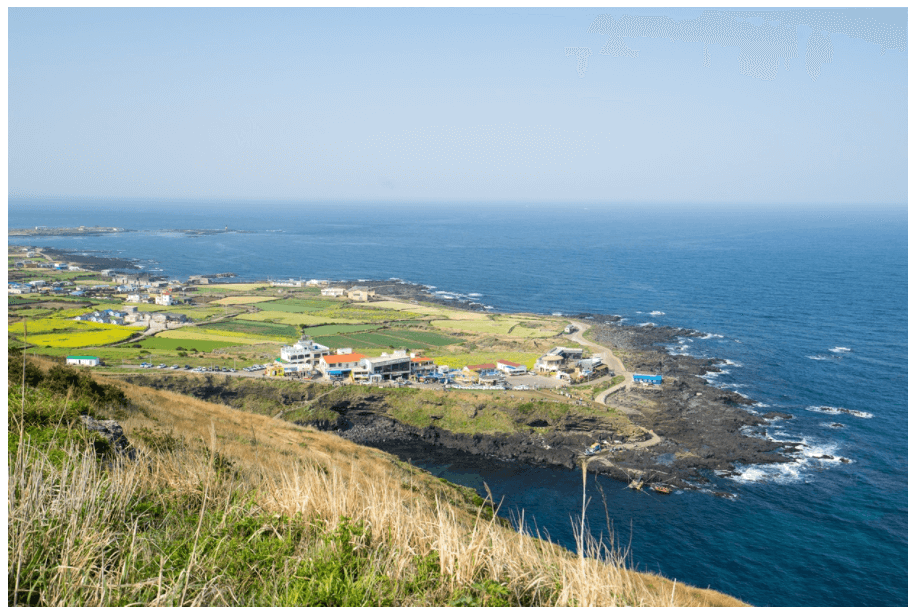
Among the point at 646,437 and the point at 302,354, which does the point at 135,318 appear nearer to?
the point at 302,354

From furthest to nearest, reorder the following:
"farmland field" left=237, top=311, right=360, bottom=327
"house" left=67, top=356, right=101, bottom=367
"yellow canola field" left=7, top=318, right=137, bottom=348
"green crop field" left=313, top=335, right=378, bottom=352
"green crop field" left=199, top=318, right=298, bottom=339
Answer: "farmland field" left=237, top=311, right=360, bottom=327 < "green crop field" left=199, top=318, right=298, bottom=339 < "green crop field" left=313, top=335, right=378, bottom=352 < "yellow canola field" left=7, top=318, right=137, bottom=348 < "house" left=67, top=356, right=101, bottom=367

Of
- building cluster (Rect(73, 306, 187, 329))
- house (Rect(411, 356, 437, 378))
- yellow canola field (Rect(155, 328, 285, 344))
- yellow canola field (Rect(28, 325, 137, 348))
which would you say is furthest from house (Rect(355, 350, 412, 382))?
building cluster (Rect(73, 306, 187, 329))

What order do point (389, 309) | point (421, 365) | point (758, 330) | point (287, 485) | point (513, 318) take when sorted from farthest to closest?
point (389, 309)
point (513, 318)
point (758, 330)
point (421, 365)
point (287, 485)

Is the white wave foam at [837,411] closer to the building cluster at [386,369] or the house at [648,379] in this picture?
the house at [648,379]

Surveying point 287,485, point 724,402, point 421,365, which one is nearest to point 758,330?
point 724,402

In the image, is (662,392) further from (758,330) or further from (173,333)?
(173,333)

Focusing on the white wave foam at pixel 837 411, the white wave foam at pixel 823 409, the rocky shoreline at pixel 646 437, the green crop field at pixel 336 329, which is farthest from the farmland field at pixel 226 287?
the white wave foam at pixel 837 411

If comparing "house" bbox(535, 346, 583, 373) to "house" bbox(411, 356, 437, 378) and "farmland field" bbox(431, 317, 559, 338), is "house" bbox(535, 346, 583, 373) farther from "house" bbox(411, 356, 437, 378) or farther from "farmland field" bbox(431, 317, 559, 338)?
"house" bbox(411, 356, 437, 378)
